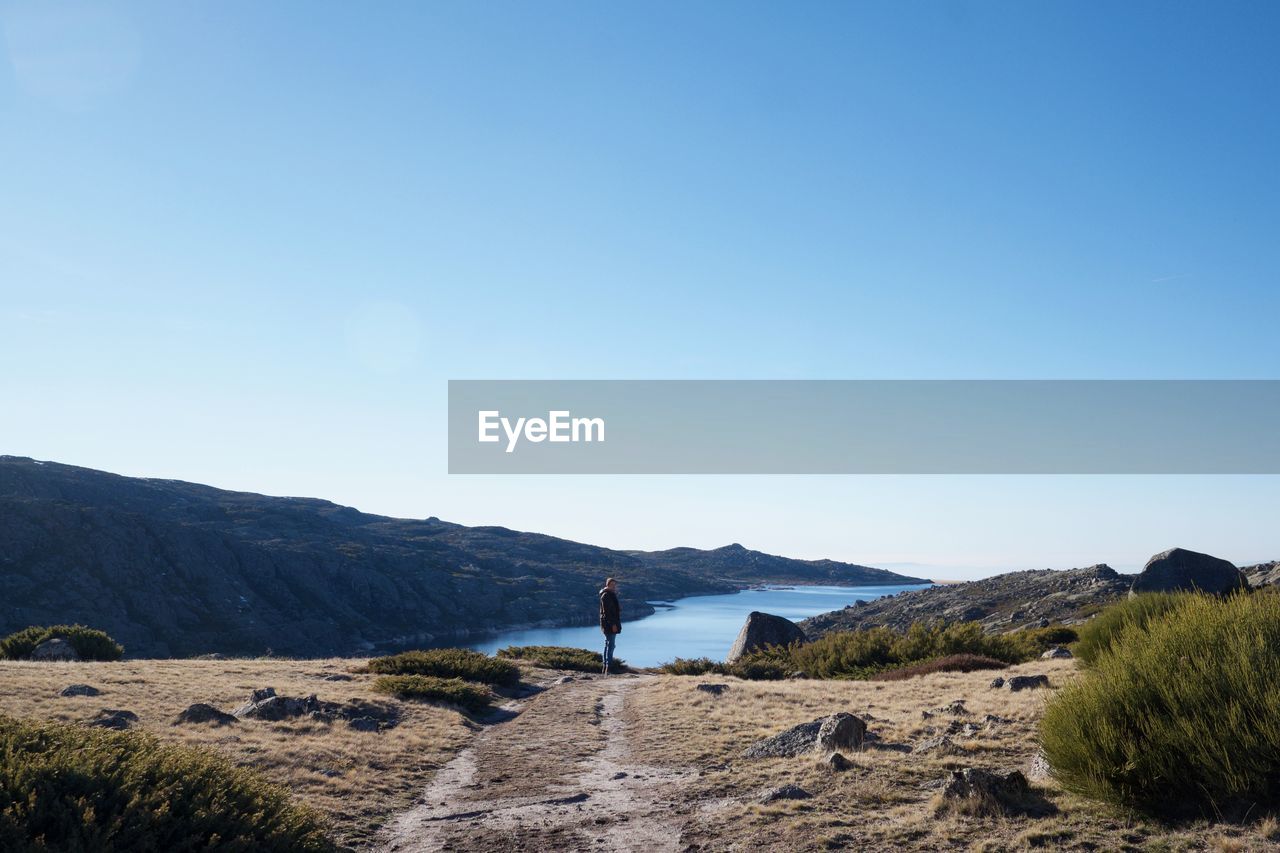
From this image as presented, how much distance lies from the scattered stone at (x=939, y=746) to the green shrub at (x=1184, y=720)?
2.87m

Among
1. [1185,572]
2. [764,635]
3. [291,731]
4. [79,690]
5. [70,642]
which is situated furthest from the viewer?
[764,635]

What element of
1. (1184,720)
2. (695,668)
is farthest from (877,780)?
(695,668)

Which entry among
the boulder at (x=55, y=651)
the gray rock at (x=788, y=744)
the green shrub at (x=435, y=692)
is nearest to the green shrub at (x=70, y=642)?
the boulder at (x=55, y=651)

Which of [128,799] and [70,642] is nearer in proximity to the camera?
[128,799]

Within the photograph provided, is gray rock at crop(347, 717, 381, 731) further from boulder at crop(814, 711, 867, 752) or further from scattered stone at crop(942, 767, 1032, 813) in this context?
scattered stone at crop(942, 767, 1032, 813)

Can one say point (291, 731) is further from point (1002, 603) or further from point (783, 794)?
point (1002, 603)

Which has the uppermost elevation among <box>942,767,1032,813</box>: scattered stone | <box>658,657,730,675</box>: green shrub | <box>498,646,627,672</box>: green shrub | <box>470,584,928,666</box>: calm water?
<box>942,767,1032,813</box>: scattered stone

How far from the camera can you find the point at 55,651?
23312 millimetres

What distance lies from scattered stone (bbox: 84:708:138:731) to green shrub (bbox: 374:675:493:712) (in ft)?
20.1

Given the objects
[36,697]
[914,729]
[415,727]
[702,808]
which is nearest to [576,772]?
[702,808]

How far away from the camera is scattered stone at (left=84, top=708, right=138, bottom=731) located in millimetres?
11906

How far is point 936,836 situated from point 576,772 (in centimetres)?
607

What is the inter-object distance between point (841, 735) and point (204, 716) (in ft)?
35.9

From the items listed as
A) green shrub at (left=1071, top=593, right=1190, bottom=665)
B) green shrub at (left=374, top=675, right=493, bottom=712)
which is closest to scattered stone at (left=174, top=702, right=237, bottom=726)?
green shrub at (left=374, top=675, right=493, bottom=712)
